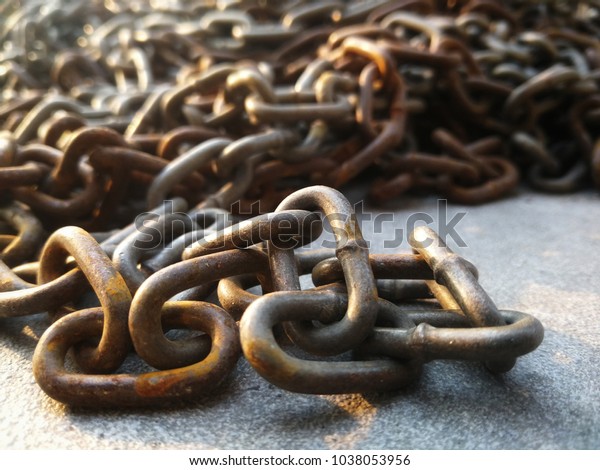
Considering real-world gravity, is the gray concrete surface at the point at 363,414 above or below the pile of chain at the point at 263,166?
below

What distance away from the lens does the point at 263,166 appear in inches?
67.4

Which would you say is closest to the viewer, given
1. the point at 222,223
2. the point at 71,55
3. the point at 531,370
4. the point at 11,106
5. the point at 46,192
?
the point at 531,370

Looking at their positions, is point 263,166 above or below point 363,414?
above

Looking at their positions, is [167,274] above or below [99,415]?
above

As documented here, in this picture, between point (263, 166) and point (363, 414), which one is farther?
point (263, 166)

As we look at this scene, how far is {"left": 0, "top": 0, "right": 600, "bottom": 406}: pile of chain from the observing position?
2.84 ft

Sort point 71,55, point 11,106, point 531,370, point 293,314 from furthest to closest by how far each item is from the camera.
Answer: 1. point 71,55
2. point 11,106
3. point 531,370
4. point 293,314

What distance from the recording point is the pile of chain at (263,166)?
2.84 ft

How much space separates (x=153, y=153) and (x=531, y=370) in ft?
4.42

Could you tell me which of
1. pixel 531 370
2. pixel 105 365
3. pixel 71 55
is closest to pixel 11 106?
pixel 71 55

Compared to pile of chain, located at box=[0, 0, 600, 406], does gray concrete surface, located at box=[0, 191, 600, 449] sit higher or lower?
lower

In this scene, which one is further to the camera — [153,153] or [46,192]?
[153,153]

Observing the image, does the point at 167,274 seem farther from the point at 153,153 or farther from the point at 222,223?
the point at 153,153

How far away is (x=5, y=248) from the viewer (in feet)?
4.46
